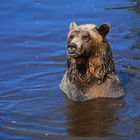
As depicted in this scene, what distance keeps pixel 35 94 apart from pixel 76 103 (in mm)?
734

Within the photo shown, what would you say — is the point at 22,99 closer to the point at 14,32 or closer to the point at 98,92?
the point at 98,92

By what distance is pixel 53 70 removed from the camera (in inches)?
492

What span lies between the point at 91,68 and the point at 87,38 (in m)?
0.56

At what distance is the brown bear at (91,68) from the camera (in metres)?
10.8

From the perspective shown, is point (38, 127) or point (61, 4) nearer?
point (38, 127)

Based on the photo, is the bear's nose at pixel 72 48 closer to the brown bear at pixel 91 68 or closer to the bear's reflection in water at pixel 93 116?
the brown bear at pixel 91 68

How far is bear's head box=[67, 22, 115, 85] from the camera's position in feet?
35.1

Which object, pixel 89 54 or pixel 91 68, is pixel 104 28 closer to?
pixel 89 54

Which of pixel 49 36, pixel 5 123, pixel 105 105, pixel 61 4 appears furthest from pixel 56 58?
pixel 61 4

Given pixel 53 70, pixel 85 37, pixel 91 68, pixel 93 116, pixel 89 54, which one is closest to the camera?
pixel 93 116

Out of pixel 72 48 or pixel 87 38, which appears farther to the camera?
pixel 87 38

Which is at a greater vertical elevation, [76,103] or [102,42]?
[102,42]

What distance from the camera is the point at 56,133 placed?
9.43 m

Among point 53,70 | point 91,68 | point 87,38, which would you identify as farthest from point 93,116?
point 53,70
